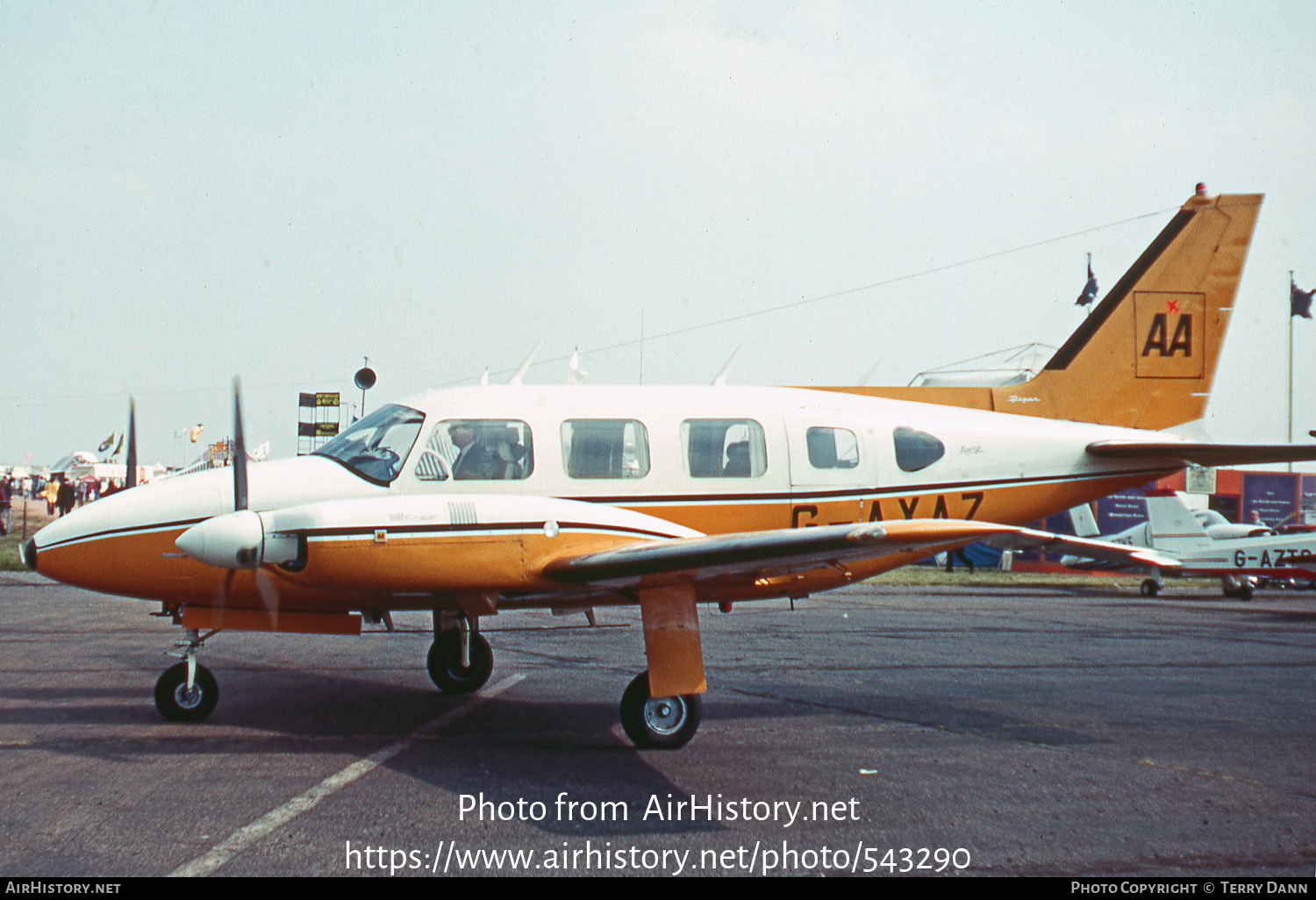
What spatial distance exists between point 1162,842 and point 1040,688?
4.94 meters

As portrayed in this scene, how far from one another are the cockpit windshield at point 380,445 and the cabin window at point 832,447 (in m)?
3.47

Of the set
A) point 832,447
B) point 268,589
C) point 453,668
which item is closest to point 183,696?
point 268,589

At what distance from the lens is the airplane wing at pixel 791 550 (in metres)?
5.53

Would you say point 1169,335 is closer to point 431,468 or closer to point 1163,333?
point 1163,333

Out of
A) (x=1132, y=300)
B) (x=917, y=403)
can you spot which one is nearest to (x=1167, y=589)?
(x=1132, y=300)

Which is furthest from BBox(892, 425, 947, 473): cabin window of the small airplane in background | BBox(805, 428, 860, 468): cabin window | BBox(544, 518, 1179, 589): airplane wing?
the small airplane in background

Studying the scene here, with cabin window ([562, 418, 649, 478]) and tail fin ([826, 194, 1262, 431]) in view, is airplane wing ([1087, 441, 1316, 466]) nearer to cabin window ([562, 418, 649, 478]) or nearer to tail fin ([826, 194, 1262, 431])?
tail fin ([826, 194, 1262, 431])

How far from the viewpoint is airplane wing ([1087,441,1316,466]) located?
8.85 metres

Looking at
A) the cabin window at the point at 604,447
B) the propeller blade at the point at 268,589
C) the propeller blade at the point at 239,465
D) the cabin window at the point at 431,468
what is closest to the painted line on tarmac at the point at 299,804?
the propeller blade at the point at 268,589

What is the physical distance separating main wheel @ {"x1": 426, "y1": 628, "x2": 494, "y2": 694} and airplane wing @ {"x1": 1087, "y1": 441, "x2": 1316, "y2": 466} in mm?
6507

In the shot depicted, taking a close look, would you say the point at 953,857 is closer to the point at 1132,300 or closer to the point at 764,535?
the point at 764,535

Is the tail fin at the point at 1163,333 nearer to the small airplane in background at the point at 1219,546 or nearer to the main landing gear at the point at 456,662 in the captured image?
the main landing gear at the point at 456,662
